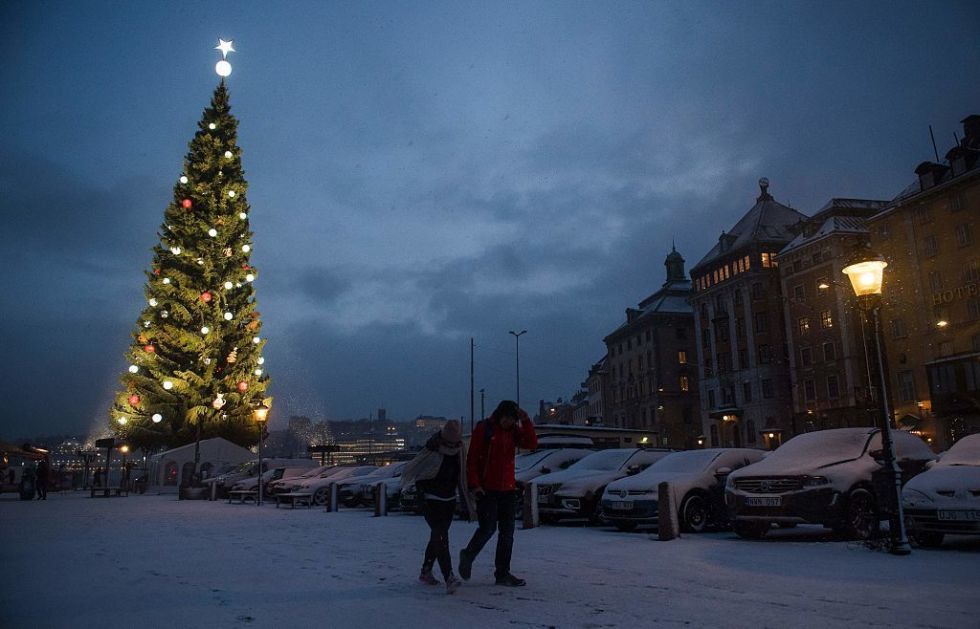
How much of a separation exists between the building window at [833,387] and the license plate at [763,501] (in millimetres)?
49720

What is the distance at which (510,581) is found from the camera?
665 cm

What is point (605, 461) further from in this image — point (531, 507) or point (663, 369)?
point (663, 369)

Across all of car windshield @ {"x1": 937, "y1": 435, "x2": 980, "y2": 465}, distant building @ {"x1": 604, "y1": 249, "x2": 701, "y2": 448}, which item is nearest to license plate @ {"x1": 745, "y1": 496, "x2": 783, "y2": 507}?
car windshield @ {"x1": 937, "y1": 435, "x2": 980, "y2": 465}

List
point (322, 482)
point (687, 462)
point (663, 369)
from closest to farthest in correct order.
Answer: point (687, 462)
point (322, 482)
point (663, 369)

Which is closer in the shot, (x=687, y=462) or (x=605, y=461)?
(x=687, y=462)

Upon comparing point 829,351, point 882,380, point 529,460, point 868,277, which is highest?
point 829,351

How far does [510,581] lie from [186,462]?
32556 millimetres

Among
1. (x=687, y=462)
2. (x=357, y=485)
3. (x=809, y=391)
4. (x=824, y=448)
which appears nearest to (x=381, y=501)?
(x=357, y=485)

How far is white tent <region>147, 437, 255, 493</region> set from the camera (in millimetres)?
34562

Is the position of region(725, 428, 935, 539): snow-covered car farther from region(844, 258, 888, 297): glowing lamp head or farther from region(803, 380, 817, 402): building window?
region(803, 380, 817, 402): building window

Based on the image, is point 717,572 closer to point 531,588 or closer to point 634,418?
point 531,588

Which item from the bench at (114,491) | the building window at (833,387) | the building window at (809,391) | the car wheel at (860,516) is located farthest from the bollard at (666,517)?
the building window at (809,391)

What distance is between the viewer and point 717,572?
24.4 ft

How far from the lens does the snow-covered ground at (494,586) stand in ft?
17.2
